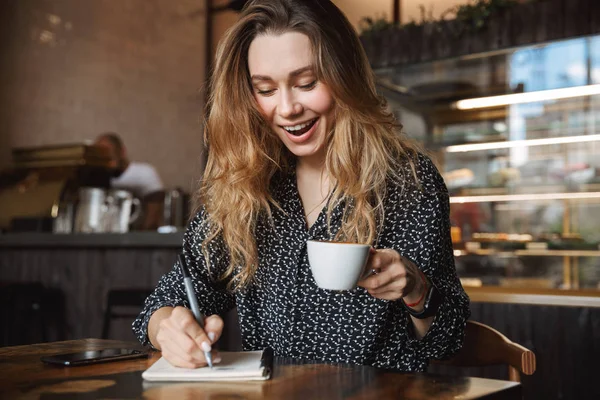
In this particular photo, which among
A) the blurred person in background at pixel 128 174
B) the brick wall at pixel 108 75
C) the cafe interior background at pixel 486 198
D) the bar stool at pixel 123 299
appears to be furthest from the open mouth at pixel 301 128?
the brick wall at pixel 108 75

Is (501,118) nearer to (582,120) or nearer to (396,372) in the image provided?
(582,120)

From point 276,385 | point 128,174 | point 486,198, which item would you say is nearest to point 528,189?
point 486,198

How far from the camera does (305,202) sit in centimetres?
165

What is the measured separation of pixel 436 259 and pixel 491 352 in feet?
0.77

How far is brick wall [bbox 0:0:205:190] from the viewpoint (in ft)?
20.6

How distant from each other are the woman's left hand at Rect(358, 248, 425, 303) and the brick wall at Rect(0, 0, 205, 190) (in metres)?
5.34

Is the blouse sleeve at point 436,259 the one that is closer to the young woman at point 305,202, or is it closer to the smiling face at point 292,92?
the young woman at point 305,202

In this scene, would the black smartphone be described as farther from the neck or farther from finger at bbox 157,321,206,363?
the neck

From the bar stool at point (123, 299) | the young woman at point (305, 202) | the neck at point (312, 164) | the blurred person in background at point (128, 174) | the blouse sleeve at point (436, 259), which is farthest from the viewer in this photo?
the blurred person in background at point (128, 174)

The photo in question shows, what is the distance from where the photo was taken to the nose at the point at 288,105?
1.47 metres

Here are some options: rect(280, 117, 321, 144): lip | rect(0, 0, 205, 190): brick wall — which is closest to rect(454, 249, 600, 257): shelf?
rect(280, 117, 321, 144): lip

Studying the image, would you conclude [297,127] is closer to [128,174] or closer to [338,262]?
[338,262]

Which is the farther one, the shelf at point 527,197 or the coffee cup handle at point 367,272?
the shelf at point 527,197

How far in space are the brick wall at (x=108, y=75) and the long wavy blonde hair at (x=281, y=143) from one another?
4.77 m
